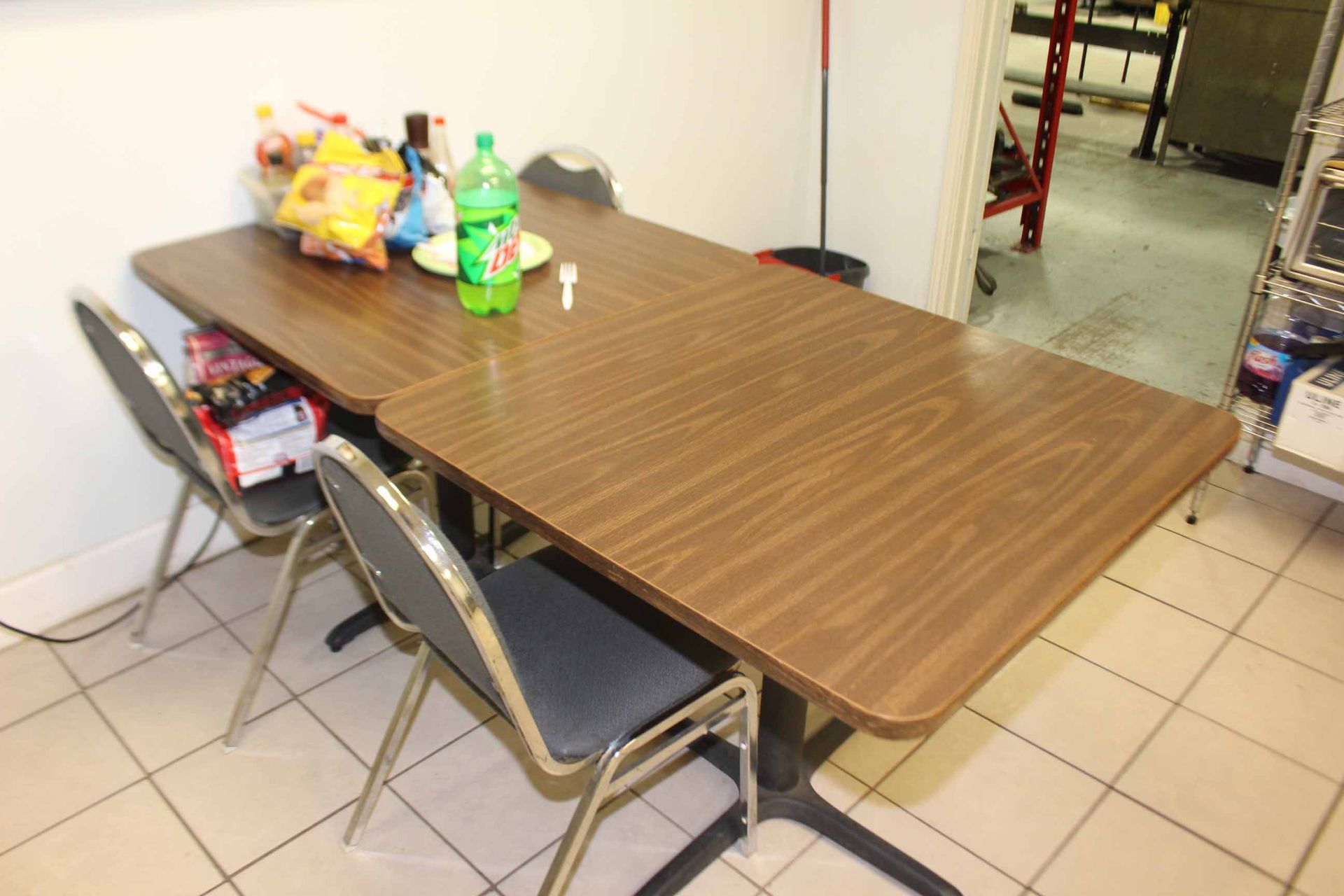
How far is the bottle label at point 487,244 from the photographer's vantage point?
168 cm

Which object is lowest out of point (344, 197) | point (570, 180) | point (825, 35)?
point (570, 180)

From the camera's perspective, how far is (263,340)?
1664 millimetres

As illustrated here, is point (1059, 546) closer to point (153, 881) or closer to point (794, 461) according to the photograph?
point (794, 461)

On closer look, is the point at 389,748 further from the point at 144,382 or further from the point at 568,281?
the point at 568,281

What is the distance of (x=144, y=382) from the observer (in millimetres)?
1626

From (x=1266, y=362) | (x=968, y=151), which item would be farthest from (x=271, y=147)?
(x=1266, y=362)

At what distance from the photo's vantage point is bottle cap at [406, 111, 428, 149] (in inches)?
81.4

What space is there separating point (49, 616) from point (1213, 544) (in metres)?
2.54

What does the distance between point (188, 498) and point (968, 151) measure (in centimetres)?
220

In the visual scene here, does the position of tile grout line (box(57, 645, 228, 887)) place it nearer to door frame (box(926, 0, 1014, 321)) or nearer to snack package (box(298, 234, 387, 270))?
snack package (box(298, 234, 387, 270))

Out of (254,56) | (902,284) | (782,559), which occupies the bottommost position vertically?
(902,284)

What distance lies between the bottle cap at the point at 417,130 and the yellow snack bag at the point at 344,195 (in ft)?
0.39

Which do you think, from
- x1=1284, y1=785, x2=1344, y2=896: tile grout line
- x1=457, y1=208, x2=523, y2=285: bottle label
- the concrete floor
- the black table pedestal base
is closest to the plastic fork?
x1=457, y1=208, x2=523, y2=285: bottle label

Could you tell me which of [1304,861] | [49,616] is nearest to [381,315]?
[49,616]
